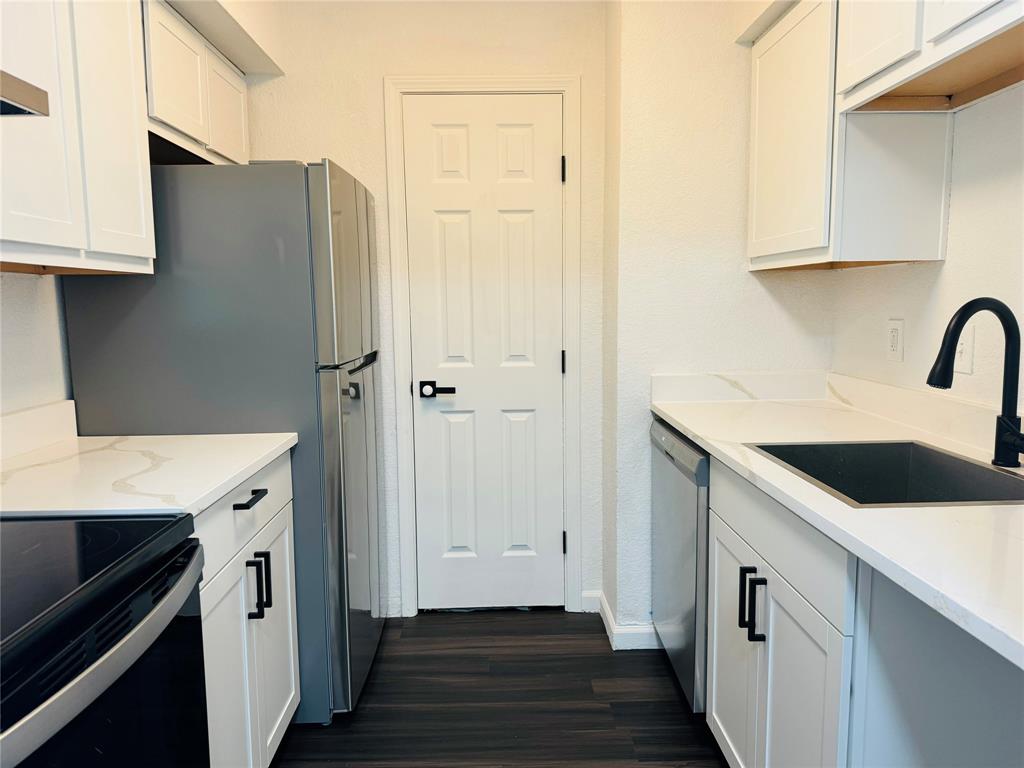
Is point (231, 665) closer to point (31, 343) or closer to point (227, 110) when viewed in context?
point (31, 343)

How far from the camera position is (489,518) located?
9.40 ft

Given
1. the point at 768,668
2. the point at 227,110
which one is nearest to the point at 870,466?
the point at 768,668

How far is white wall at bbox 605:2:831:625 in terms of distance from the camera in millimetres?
2332

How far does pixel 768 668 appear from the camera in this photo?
1494mm

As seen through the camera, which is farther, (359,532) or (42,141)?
(359,532)

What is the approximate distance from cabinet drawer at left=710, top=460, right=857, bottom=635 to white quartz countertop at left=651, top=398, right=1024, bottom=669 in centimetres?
5

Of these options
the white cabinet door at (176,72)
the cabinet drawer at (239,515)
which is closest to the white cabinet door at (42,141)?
the white cabinet door at (176,72)

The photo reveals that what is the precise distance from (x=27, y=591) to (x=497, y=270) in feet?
6.75

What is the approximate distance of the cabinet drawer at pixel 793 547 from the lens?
1.16 meters

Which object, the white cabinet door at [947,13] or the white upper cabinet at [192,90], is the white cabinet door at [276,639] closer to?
the white upper cabinet at [192,90]

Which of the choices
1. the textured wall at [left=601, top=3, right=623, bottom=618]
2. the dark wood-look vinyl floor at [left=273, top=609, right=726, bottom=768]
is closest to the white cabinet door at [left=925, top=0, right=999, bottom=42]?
the textured wall at [left=601, top=3, right=623, bottom=618]

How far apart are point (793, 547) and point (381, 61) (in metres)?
2.32

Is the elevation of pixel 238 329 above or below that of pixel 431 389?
above

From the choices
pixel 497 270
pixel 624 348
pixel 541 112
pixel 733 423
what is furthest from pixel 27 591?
pixel 541 112
